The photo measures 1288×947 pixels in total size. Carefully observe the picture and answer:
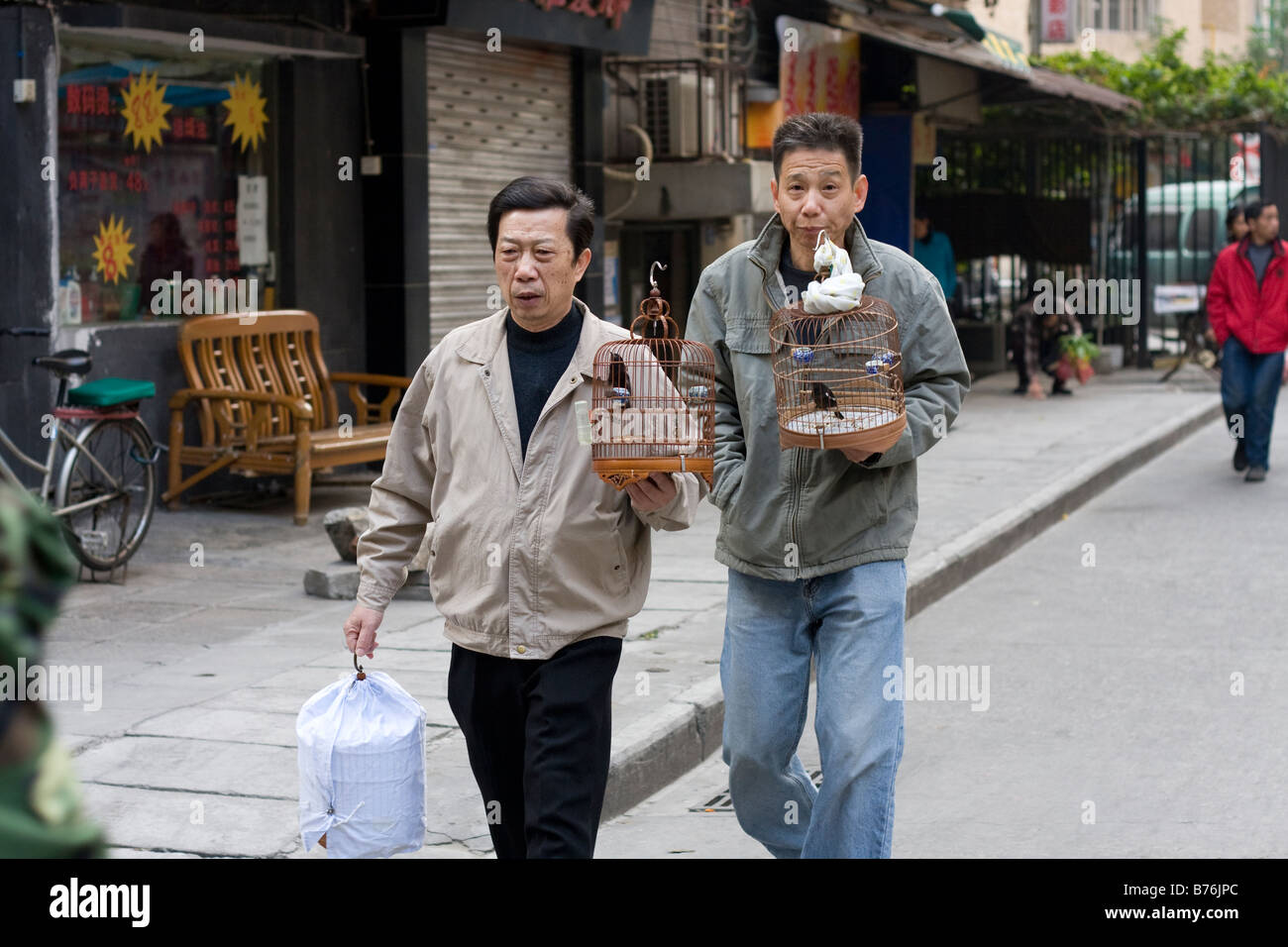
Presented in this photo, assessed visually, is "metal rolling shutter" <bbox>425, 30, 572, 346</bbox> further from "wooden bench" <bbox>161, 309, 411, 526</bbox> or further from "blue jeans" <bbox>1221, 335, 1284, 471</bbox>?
"blue jeans" <bbox>1221, 335, 1284, 471</bbox>

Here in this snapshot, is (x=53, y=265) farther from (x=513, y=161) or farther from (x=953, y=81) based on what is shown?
(x=953, y=81)

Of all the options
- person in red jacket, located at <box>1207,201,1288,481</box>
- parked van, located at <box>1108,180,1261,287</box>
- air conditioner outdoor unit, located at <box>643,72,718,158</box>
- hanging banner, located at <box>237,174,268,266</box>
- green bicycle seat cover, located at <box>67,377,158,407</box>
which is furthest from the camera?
parked van, located at <box>1108,180,1261,287</box>

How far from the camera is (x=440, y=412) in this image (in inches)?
153

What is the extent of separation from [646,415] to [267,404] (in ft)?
24.1

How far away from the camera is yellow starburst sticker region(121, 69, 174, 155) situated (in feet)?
33.7

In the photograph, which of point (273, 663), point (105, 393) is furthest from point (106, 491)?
point (273, 663)

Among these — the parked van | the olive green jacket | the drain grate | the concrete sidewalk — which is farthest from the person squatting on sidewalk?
the olive green jacket

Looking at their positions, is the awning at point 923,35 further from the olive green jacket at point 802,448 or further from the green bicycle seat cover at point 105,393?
the olive green jacket at point 802,448

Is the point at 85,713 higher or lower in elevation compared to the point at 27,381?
lower

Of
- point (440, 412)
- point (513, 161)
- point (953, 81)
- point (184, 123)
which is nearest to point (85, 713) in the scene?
point (440, 412)

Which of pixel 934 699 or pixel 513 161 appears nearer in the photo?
pixel 934 699

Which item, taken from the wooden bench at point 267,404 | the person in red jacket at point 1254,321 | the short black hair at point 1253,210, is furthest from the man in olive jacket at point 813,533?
the short black hair at point 1253,210

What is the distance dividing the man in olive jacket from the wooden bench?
6.29m

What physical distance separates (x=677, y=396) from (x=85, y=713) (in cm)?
333
